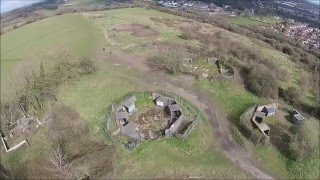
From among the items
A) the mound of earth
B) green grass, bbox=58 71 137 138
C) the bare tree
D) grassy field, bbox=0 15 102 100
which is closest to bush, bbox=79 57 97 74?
green grass, bbox=58 71 137 138

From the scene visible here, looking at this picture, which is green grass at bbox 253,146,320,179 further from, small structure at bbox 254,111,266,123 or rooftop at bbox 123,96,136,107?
→ rooftop at bbox 123,96,136,107

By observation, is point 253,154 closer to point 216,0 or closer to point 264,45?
point 264,45

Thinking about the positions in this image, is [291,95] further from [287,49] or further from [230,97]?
[287,49]

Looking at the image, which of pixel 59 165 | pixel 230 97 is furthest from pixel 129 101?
pixel 230 97

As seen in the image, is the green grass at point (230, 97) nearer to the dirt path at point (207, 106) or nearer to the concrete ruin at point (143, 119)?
the dirt path at point (207, 106)

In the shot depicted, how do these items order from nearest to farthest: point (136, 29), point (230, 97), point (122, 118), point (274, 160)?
point (274, 160) < point (122, 118) < point (230, 97) < point (136, 29)

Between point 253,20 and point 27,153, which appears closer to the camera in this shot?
point 27,153

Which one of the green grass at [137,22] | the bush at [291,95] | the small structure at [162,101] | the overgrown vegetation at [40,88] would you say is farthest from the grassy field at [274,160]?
the green grass at [137,22]
